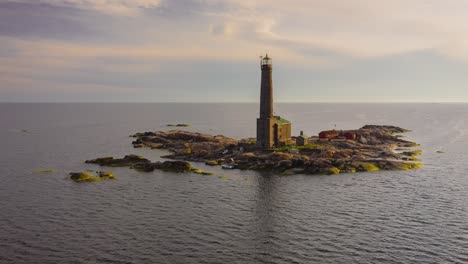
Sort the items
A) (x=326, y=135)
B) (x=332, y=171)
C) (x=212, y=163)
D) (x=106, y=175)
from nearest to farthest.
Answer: (x=106, y=175)
(x=332, y=171)
(x=212, y=163)
(x=326, y=135)

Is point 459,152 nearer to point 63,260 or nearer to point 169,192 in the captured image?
point 169,192

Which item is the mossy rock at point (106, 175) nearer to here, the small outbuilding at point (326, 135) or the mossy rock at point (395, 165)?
the mossy rock at point (395, 165)

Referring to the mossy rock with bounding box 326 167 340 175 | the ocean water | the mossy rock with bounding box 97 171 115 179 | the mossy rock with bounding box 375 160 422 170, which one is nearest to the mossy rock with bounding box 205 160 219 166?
the ocean water

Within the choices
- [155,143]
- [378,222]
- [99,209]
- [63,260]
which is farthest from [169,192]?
[155,143]

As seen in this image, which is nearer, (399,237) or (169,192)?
(399,237)

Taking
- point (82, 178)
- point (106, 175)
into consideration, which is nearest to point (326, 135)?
point (106, 175)

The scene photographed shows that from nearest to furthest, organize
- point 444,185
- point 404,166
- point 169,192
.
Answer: point 169,192 → point 444,185 → point 404,166

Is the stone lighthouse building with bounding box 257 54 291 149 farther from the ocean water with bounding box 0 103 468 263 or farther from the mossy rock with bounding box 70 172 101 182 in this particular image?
the mossy rock with bounding box 70 172 101 182

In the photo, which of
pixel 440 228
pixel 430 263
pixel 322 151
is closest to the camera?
pixel 430 263

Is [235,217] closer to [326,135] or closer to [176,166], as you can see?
[176,166]
